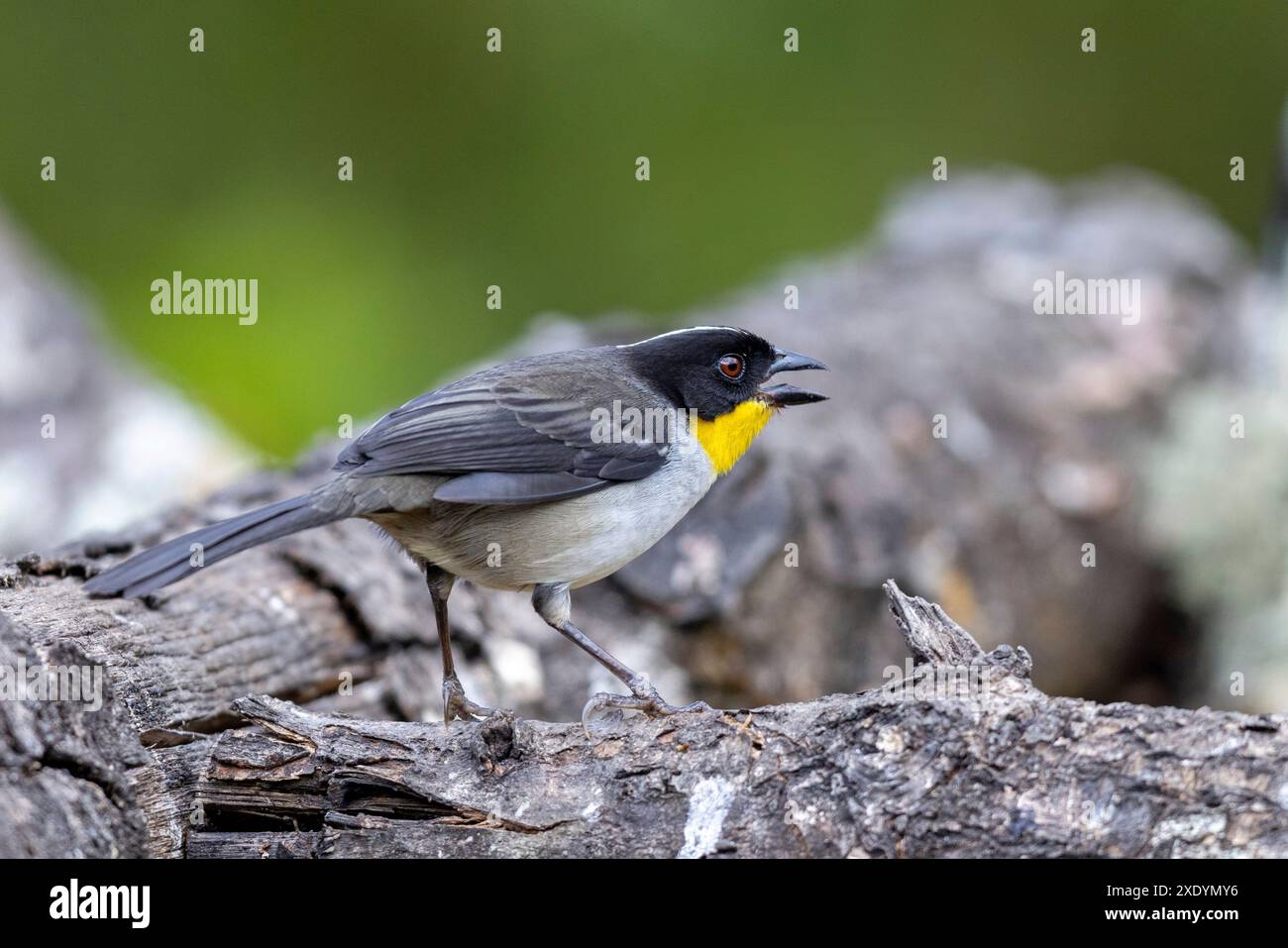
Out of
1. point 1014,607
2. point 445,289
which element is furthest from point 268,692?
point 445,289

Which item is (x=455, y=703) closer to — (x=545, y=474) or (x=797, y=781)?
(x=545, y=474)

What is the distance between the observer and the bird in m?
3.25

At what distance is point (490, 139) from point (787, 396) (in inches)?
183

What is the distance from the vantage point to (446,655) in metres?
3.52

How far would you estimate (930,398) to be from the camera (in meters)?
5.54

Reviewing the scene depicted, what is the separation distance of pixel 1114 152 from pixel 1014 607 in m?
4.85

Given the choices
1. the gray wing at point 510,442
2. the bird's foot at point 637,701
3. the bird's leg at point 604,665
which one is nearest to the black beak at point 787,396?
the gray wing at point 510,442

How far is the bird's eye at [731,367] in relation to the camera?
376 cm

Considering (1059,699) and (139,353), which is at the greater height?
(139,353)

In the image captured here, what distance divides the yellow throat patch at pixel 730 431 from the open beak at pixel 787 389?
40 mm

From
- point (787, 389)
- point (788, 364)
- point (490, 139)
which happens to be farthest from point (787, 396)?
point (490, 139)

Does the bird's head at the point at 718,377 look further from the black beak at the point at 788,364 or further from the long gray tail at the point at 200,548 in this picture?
the long gray tail at the point at 200,548
